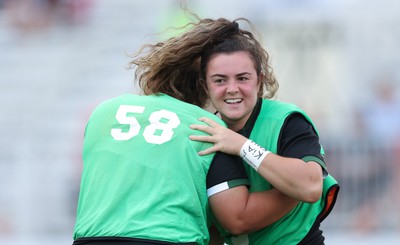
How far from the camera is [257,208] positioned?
13.1 feet

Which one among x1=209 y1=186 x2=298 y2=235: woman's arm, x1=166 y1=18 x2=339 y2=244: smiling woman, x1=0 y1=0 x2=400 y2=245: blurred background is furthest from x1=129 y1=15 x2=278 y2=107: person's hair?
x1=0 y1=0 x2=400 y2=245: blurred background

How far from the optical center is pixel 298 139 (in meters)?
4.06

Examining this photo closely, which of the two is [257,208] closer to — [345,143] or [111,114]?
[111,114]

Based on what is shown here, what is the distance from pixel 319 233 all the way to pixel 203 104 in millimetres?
806

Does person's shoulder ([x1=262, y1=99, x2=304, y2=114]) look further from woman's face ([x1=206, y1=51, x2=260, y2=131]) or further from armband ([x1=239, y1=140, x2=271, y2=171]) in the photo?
armband ([x1=239, y1=140, x2=271, y2=171])

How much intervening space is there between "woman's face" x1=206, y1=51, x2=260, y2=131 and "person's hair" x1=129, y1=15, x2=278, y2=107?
45 mm

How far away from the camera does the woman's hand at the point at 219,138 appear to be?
3.90m

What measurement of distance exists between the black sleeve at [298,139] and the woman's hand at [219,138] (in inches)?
7.1

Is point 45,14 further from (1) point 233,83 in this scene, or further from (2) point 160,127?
(2) point 160,127

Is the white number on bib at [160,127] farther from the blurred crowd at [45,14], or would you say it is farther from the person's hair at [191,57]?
the blurred crowd at [45,14]

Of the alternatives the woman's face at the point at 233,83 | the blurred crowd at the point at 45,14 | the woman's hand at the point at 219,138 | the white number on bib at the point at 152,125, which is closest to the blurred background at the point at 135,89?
the blurred crowd at the point at 45,14

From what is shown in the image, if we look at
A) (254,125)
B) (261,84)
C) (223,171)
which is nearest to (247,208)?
(223,171)

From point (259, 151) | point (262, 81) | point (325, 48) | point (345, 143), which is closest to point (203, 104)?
point (262, 81)

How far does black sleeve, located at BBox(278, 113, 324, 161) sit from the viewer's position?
4.01 m
